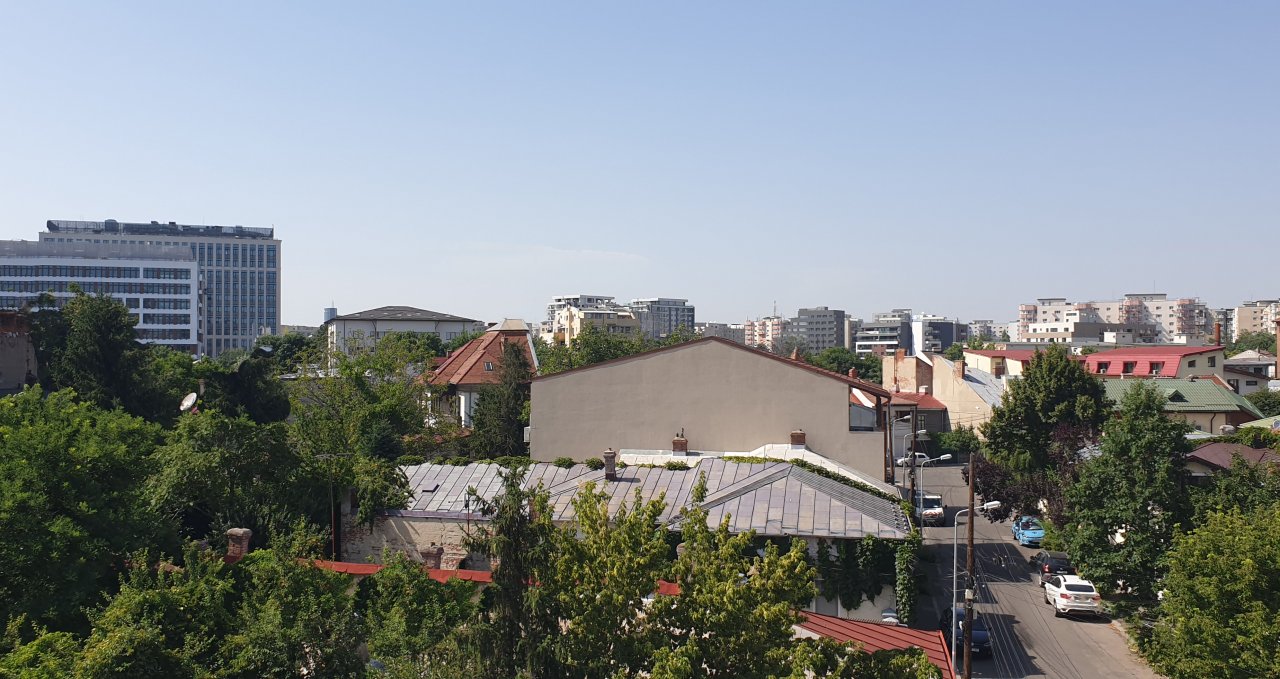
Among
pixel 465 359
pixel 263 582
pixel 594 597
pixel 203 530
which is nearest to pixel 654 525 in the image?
pixel 594 597

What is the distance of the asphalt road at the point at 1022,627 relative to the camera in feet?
96.7

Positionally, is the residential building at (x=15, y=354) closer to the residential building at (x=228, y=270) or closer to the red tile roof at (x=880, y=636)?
the red tile roof at (x=880, y=636)

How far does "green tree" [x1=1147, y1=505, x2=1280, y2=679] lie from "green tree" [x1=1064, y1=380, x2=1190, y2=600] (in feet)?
18.3

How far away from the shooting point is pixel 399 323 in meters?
133

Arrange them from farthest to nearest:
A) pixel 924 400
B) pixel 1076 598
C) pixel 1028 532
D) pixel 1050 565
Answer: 1. pixel 924 400
2. pixel 1028 532
3. pixel 1050 565
4. pixel 1076 598

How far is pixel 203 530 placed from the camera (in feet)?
94.1

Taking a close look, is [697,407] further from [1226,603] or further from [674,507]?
[1226,603]

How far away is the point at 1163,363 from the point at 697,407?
55.0 m

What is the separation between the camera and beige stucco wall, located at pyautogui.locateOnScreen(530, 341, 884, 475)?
126 ft

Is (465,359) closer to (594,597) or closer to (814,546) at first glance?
(814,546)

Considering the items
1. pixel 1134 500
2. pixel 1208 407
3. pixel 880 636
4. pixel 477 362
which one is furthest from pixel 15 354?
pixel 1208 407

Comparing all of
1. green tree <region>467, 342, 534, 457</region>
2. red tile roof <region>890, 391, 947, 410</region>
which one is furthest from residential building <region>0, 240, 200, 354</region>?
red tile roof <region>890, 391, 947, 410</region>

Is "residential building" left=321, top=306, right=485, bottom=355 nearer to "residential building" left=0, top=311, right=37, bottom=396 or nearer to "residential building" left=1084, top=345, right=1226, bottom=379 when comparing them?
"residential building" left=0, top=311, right=37, bottom=396

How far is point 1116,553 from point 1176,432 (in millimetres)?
4501
